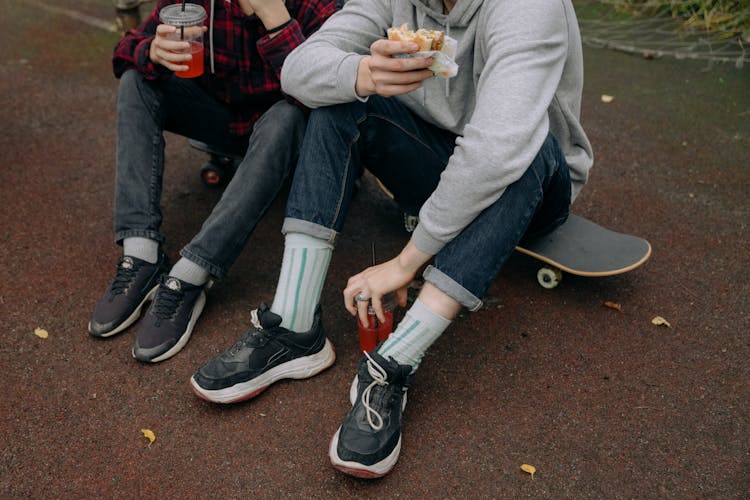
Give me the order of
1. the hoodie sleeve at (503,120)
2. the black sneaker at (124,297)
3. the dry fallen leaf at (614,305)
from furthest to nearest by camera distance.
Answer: the dry fallen leaf at (614,305) < the black sneaker at (124,297) < the hoodie sleeve at (503,120)

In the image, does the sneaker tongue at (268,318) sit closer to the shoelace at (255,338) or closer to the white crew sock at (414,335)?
the shoelace at (255,338)

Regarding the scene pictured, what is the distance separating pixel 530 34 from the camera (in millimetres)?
1915

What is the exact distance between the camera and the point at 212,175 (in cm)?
318

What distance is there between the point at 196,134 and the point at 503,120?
1.30 meters

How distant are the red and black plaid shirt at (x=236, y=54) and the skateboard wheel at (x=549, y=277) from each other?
1117 millimetres

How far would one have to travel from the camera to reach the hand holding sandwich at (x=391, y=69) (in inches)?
74.5

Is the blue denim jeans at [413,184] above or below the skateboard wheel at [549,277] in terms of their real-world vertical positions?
above

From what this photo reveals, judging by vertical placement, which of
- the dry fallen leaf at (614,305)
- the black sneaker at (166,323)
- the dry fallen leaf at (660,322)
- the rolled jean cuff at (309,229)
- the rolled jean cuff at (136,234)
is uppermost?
the rolled jean cuff at (309,229)

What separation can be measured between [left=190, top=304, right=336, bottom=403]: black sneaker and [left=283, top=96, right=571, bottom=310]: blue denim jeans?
309 millimetres

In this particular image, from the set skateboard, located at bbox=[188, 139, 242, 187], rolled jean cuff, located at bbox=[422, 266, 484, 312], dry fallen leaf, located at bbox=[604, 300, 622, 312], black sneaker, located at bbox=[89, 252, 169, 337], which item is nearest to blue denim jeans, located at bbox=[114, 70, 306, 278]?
black sneaker, located at bbox=[89, 252, 169, 337]

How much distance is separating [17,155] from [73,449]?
1.85 m

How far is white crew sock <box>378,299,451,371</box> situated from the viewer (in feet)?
6.52

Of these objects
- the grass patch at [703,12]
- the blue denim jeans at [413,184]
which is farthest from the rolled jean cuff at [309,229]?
the grass patch at [703,12]

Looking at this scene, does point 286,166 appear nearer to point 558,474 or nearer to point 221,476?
point 221,476
